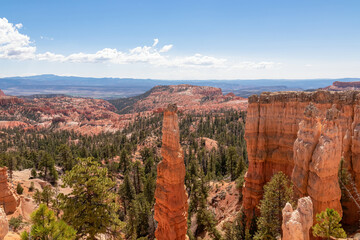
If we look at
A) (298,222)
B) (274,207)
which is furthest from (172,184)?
(298,222)

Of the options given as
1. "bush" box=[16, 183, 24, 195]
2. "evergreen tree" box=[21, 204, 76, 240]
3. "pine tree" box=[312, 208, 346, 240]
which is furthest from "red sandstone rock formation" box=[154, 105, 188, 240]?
"bush" box=[16, 183, 24, 195]

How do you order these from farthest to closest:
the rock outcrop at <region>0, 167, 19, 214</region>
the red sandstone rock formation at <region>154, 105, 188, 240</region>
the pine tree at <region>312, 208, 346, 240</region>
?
the rock outcrop at <region>0, 167, 19, 214</region> → the red sandstone rock formation at <region>154, 105, 188, 240</region> → the pine tree at <region>312, 208, 346, 240</region>

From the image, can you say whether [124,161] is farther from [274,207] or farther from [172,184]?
[274,207]


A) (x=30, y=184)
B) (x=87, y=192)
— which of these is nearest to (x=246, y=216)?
(x=87, y=192)

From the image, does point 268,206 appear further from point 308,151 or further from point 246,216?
point 246,216

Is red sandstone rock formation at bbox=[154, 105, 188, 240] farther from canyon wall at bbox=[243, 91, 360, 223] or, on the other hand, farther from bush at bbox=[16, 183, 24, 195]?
bush at bbox=[16, 183, 24, 195]

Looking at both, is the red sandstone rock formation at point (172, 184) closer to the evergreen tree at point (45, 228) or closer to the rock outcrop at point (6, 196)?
the evergreen tree at point (45, 228)

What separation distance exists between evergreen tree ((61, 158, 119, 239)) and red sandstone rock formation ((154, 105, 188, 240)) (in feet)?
18.5

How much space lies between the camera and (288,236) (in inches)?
536

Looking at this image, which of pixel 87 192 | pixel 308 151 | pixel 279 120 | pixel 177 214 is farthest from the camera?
pixel 279 120

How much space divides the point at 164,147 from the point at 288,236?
13074 mm

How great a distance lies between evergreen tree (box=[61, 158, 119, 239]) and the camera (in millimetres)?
17344

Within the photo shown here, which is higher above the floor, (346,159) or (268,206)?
(346,159)

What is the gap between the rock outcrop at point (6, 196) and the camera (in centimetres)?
3334
